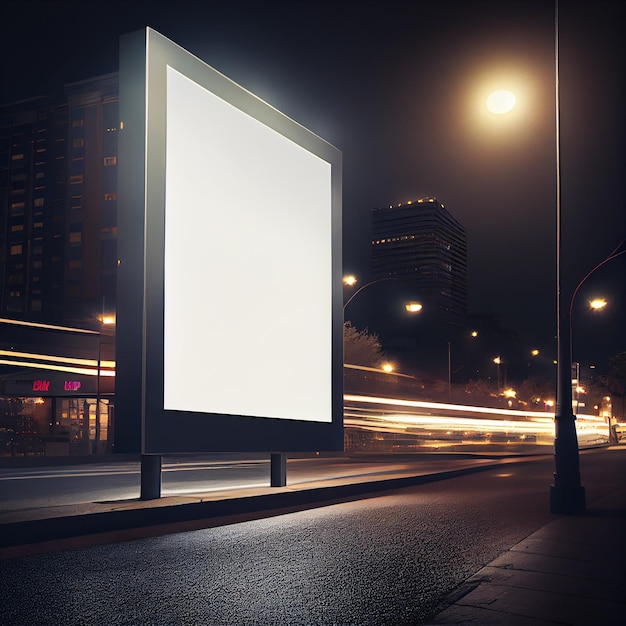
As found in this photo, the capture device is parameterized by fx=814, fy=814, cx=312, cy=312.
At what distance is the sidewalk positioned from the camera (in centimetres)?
564

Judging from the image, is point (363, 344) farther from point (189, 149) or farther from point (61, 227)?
point (61, 227)

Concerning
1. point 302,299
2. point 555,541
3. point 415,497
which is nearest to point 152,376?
point 302,299

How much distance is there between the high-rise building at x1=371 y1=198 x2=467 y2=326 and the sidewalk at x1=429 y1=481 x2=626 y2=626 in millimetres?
96567

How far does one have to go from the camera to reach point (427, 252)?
13212 cm

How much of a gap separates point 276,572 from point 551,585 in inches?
99.4

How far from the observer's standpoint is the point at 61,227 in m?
122

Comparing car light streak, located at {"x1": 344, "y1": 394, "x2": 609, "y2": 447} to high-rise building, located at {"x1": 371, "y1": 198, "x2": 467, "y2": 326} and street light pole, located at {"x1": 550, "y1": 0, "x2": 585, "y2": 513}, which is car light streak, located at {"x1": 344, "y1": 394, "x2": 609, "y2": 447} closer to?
street light pole, located at {"x1": 550, "y1": 0, "x2": 585, "y2": 513}

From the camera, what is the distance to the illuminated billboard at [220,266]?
11.9 metres

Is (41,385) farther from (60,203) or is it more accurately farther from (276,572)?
(60,203)

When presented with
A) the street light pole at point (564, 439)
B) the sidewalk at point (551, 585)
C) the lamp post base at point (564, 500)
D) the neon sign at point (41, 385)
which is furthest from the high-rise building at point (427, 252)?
the sidewalk at point (551, 585)

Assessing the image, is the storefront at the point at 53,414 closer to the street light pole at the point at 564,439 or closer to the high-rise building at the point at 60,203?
the street light pole at the point at 564,439

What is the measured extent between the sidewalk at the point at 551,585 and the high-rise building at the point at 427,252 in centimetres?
9657

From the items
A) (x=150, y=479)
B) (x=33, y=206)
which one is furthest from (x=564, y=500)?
(x=33, y=206)

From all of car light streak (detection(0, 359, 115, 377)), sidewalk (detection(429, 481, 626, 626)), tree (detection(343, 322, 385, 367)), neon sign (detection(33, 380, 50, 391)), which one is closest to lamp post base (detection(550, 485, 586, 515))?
sidewalk (detection(429, 481, 626, 626))
